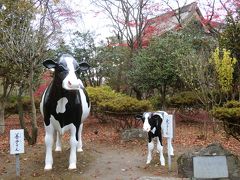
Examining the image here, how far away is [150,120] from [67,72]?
2.42 meters

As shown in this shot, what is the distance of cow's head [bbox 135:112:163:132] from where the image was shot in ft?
26.6

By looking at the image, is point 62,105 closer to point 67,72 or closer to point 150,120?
point 67,72

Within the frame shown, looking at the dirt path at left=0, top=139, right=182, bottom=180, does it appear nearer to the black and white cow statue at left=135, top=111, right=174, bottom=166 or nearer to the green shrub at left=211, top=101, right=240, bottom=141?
the black and white cow statue at left=135, top=111, right=174, bottom=166

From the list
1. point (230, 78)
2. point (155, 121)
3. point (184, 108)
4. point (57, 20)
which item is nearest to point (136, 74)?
point (184, 108)

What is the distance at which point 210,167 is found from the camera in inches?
264

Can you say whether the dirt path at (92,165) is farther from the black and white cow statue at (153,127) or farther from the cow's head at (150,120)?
the cow's head at (150,120)

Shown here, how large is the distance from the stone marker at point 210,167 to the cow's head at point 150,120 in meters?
1.61

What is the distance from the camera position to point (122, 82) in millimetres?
20359

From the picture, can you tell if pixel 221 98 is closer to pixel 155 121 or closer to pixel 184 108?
pixel 184 108

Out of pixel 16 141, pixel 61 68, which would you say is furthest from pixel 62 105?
pixel 16 141

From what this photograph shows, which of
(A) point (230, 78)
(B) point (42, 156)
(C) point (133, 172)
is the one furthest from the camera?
(A) point (230, 78)

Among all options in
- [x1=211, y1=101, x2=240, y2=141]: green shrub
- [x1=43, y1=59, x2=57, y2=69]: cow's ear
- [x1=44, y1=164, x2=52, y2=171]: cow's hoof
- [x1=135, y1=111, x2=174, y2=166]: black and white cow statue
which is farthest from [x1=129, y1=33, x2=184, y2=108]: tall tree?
[x1=44, y1=164, x2=52, y2=171]: cow's hoof

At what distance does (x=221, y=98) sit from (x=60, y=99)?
26.5 feet

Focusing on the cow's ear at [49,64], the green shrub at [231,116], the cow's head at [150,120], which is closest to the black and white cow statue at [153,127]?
the cow's head at [150,120]
